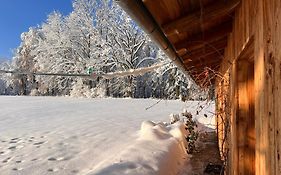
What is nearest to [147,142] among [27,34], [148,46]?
[148,46]

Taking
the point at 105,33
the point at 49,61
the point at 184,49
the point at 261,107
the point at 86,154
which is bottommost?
the point at 86,154

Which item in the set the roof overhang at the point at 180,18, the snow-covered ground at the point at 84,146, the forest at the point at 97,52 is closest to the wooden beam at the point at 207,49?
the roof overhang at the point at 180,18

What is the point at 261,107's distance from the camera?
4.76ft

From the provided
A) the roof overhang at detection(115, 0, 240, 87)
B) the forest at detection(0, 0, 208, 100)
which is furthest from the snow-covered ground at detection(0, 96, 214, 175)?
the forest at detection(0, 0, 208, 100)

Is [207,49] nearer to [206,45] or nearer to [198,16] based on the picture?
[206,45]

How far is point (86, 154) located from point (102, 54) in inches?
663

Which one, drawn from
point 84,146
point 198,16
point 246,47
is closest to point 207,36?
point 198,16

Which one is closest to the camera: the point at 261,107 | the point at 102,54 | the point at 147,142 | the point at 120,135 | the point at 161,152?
the point at 261,107

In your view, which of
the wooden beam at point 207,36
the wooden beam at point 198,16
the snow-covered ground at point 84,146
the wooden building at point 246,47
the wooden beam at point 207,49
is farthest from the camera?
the snow-covered ground at point 84,146

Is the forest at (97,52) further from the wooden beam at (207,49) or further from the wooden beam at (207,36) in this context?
the wooden beam at (207,36)

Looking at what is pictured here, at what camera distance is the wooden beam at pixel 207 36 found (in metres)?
3.29

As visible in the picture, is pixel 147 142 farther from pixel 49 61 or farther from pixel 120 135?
pixel 49 61

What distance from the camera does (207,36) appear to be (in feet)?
11.5

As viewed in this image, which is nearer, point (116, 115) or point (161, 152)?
point (161, 152)
